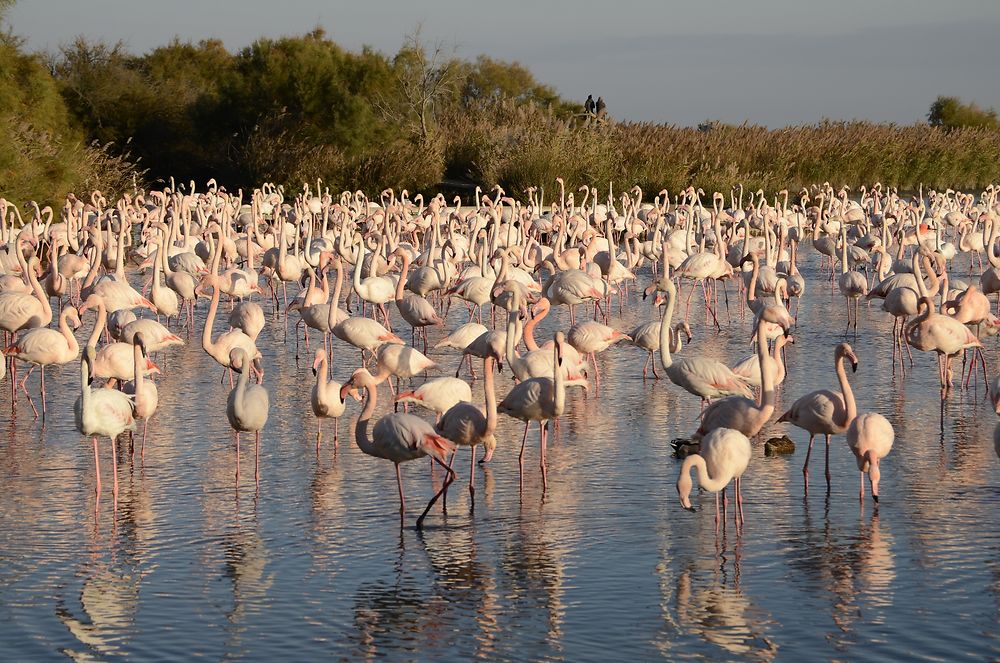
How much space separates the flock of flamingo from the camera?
327 inches

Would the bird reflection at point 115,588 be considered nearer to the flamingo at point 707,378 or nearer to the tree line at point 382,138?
the flamingo at point 707,378

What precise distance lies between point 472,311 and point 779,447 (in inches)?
242

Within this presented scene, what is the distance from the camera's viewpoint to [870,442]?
7.86m

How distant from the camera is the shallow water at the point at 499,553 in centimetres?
612

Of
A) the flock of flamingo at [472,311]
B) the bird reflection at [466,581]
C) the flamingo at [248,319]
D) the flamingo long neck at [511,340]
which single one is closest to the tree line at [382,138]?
the flock of flamingo at [472,311]

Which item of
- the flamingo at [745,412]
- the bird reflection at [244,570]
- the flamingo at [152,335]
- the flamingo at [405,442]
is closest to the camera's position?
the bird reflection at [244,570]

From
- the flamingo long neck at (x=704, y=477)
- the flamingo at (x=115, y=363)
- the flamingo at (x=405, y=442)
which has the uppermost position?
the flamingo at (x=115, y=363)

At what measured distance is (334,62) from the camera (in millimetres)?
39312

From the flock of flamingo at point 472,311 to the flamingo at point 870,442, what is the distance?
0.04ft

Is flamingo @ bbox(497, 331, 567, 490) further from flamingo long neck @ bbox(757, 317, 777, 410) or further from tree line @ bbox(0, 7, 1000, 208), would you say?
tree line @ bbox(0, 7, 1000, 208)

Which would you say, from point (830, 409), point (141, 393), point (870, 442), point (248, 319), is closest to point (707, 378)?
point (830, 409)

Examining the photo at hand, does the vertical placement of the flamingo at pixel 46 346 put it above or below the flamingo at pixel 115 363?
Answer: above

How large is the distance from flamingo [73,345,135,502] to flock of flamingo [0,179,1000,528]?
14 millimetres

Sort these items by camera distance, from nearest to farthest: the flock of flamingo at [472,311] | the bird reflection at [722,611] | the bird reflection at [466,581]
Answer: the bird reflection at [722,611], the bird reflection at [466,581], the flock of flamingo at [472,311]
